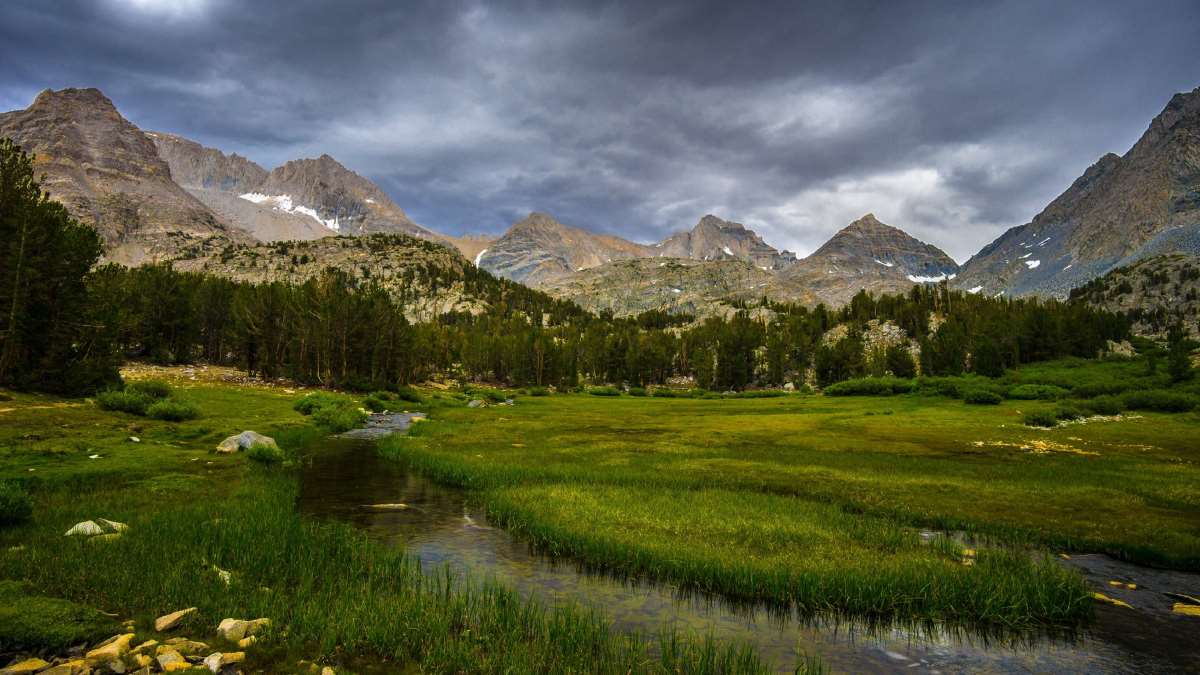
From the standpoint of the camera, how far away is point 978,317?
6865 inches

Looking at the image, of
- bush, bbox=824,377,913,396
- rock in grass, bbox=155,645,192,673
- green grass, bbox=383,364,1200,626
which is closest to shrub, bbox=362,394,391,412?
green grass, bbox=383,364,1200,626

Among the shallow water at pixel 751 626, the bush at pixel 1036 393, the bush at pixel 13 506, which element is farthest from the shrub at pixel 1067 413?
the bush at pixel 13 506

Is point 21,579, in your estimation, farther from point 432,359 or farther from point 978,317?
point 978,317

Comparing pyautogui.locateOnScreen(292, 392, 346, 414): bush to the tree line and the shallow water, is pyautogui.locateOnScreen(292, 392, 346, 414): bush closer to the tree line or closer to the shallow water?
the tree line

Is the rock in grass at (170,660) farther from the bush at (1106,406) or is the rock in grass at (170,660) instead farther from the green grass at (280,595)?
the bush at (1106,406)

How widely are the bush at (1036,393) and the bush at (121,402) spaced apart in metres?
104

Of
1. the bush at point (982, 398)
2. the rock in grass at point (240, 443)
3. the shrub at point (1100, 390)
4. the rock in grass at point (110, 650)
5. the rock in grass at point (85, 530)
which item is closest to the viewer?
the rock in grass at point (110, 650)

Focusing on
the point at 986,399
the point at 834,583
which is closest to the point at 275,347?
the point at 834,583

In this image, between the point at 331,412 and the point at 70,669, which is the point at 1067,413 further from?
the point at 331,412

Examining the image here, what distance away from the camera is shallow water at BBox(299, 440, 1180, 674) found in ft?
36.3

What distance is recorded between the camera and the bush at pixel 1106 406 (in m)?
60.8

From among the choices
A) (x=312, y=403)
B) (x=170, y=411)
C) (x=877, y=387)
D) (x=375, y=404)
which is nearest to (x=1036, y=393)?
(x=877, y=387)

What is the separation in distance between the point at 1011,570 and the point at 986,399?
2931 inches

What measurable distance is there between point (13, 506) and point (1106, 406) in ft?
289
